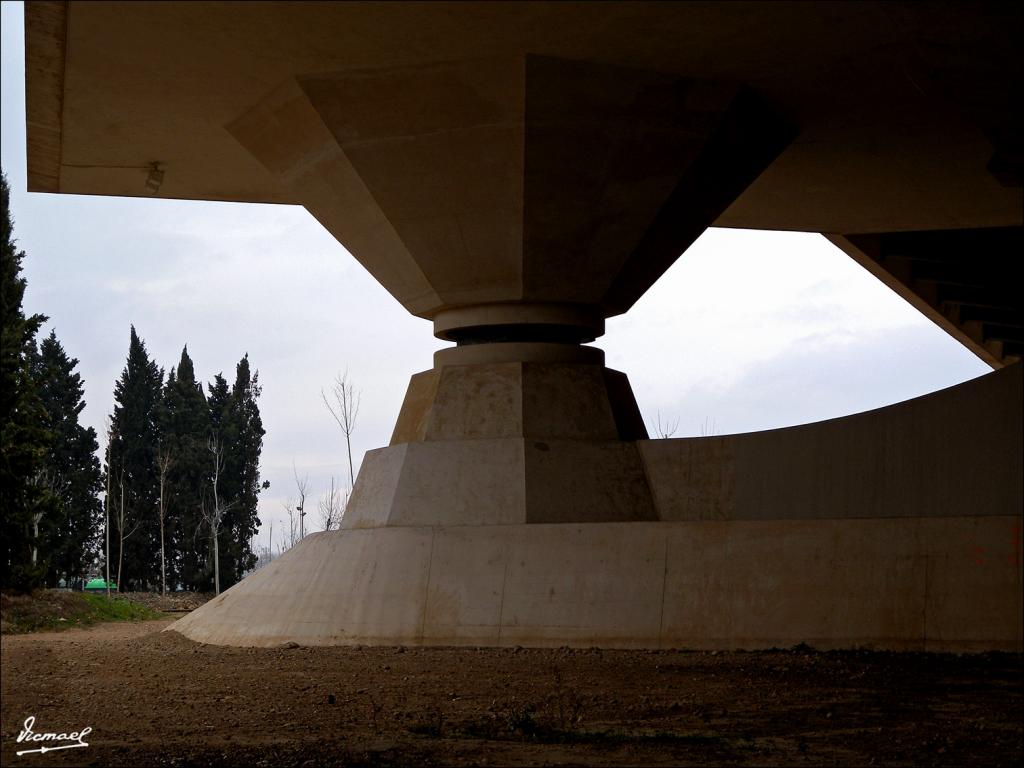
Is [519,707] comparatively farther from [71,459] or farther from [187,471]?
→ [187,471]

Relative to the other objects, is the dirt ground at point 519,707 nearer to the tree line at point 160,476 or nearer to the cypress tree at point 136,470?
the tree line at point 160,476

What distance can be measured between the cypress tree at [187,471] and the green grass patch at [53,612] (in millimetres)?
15225

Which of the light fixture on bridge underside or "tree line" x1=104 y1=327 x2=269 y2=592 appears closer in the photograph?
the light fixture on bridge underside

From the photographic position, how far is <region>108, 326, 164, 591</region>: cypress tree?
3550 centimetres

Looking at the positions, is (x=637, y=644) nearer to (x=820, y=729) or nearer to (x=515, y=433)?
(x=515, y=433)

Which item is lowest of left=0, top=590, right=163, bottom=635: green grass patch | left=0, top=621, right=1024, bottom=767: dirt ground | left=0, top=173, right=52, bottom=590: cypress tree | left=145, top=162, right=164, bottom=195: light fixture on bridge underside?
left=0, top=621, right=1024, bottom=767: dirt ground

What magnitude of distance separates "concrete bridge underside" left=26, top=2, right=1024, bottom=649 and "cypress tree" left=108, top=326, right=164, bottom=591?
17.3 metres

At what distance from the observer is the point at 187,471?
41062 mm

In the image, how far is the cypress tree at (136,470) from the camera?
35500 millimetres

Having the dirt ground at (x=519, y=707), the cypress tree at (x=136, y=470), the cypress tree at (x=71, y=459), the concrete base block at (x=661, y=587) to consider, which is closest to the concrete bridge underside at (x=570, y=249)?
the concrete base block at (x=661, y=587)

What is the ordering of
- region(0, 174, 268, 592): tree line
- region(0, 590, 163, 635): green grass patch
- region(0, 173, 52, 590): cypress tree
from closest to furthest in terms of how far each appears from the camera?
region(0, 173, 52, 590): cypress tree
region(0, 590, 163, 635): green grass patch
region(0, 174, 268, 592): tree line

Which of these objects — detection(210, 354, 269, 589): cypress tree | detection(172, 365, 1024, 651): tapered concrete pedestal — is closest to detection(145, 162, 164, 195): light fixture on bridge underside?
detection(172, 365, 1024, 651): tapered concrete pedestal

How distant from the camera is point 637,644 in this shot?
13.9 meters

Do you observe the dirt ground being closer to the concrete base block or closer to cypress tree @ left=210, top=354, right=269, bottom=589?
Result: the concrete base block
